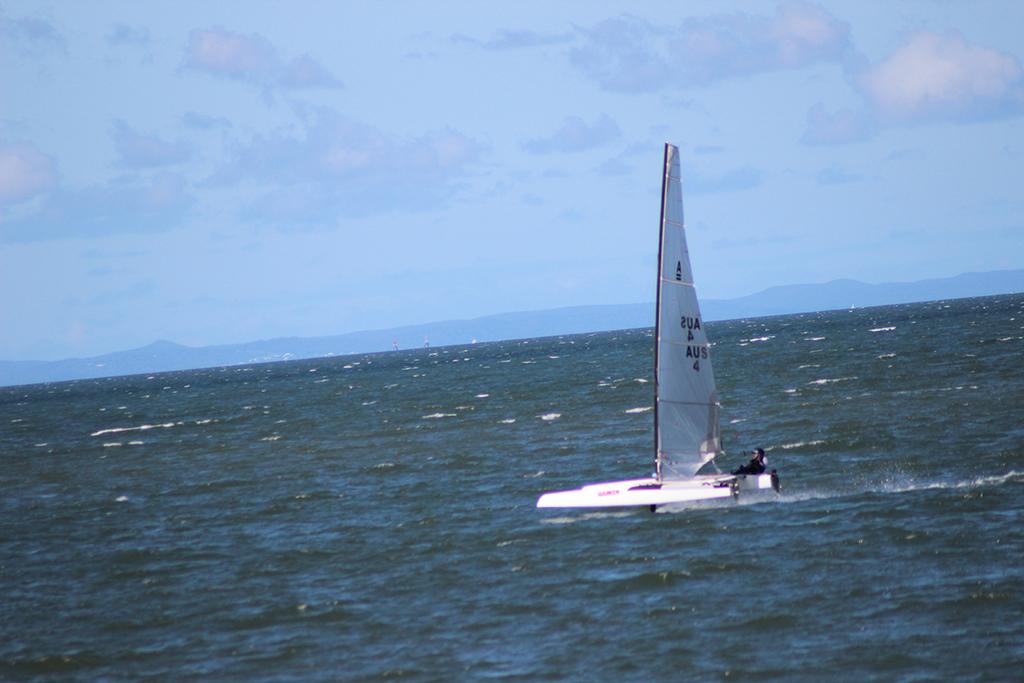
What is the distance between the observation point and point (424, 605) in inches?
1132

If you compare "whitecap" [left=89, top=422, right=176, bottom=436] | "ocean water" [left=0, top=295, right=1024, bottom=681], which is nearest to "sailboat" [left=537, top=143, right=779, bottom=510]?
"ocean water" [left=0, top=295, right=1024, bottom=681]

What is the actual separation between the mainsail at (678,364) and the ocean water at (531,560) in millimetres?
1756

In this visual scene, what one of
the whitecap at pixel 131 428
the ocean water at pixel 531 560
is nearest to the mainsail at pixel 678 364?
the ocean water at pixel 531 560

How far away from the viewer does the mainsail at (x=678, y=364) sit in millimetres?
34250

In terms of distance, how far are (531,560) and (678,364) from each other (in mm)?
6901

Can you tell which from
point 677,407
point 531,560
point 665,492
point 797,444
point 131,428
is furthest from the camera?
point 131,428

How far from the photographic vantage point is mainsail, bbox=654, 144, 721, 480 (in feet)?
112

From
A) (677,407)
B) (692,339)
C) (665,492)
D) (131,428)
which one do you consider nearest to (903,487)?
(665,492)

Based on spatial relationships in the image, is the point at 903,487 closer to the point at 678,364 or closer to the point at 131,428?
the point at 678,364

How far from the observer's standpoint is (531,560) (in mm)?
32312

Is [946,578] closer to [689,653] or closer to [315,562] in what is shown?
[689,653]

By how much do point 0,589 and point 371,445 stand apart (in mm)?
31762

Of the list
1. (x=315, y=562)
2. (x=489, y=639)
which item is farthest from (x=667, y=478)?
(x=489, y=639)

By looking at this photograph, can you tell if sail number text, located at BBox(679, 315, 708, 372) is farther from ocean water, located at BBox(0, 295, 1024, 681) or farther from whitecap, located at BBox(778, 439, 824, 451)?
whitecap, located at BBox(778, 439, 824, 451)
